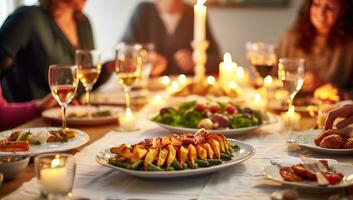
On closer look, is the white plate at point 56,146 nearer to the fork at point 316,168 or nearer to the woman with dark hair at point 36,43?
the fork at point 316,168

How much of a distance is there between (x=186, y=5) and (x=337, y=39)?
1533 millimetres

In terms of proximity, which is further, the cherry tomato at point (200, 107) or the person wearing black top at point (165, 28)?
the person wearing black top at point (165, 28)

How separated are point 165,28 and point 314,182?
326 centimetres

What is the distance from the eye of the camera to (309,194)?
111 cm

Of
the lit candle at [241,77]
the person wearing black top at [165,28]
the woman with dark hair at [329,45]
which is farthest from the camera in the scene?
the person wearing black top at [165,28]

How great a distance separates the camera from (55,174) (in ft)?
3.28

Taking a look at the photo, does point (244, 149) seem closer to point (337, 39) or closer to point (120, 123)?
point (120, 123)

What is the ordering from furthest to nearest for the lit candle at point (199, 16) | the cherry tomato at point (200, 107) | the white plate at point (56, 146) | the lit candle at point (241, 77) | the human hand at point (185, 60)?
the human hand at point (185, 60), the lit candle at point (241, 77), the lit candle at point (199, 16), the cherry tomato at point (200, 107), the white plate at point (56, 146)

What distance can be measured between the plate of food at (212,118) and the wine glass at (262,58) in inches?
15.0

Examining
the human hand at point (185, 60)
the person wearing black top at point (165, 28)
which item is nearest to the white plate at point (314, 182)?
the human hand at point (185, 60)

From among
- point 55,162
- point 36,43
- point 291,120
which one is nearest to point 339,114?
point 291,120

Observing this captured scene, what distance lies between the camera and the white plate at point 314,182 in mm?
1079

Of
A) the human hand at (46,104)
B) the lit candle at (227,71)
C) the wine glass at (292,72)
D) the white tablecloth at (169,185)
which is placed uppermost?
the wine glass at (292,72)

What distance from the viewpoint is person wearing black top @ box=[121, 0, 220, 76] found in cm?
421
